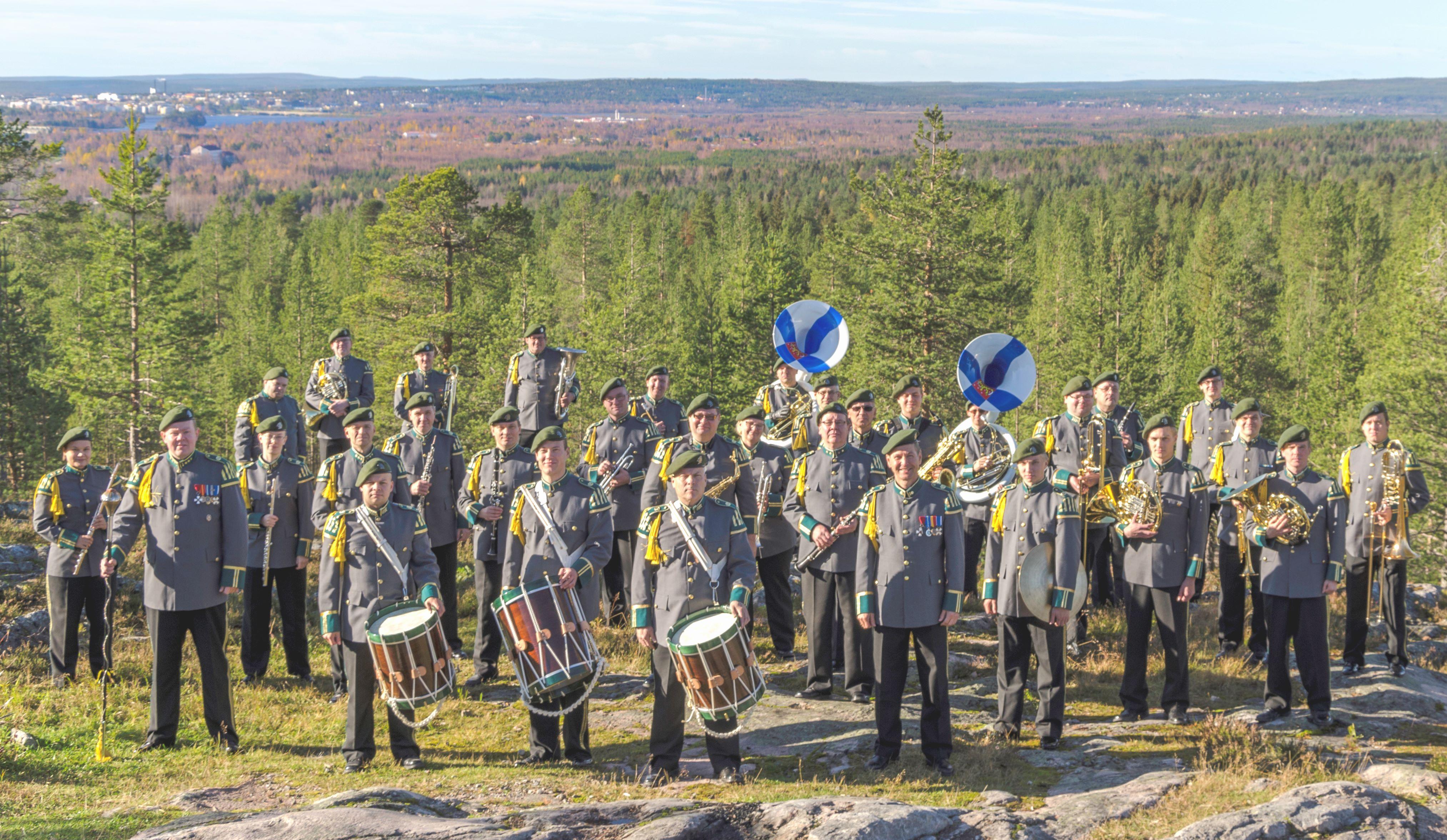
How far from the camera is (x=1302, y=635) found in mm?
9203

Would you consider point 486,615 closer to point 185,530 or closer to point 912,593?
point 185,530

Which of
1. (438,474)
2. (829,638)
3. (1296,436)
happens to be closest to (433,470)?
(438,474)

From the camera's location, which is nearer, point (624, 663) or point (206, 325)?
point (624, 663)

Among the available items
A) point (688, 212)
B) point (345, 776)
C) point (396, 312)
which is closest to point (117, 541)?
point (345, 776)

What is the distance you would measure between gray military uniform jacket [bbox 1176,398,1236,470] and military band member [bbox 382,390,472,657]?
8.35 m

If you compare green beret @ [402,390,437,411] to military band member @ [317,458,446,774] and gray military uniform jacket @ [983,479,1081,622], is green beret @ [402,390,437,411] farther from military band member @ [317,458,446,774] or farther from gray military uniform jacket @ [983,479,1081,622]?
gray military uniform jacket @ [983,479,1081,622]

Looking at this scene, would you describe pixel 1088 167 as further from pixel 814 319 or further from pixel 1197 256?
pixel 814 319

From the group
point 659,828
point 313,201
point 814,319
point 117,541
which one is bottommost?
point 659,828

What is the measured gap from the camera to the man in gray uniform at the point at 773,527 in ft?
35.1

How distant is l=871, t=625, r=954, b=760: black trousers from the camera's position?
8.20 metres

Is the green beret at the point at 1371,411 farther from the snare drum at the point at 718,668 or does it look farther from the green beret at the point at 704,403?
the snare drum at the point at 718,668

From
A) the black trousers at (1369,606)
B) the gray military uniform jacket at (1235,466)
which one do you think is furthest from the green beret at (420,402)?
the black trousers at (1369,606)

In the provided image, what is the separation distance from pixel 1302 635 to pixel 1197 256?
57.2 meters

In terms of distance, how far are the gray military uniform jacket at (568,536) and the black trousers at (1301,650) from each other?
578cm
